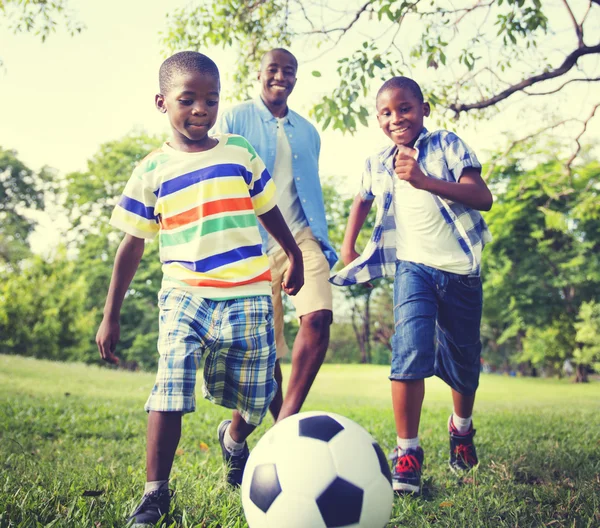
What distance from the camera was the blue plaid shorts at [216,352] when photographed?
2535 millimetres

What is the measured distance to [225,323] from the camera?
8.91 ft

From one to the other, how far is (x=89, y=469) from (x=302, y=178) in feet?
7.34

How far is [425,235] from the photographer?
3.62 m

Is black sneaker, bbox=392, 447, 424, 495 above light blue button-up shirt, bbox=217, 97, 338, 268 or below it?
below

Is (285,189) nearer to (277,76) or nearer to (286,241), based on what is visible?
(277,76)

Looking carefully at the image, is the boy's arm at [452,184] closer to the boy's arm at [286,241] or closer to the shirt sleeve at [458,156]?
the shirt sleeve at [458,156]

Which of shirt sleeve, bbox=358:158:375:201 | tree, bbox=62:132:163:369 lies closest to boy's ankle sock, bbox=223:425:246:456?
shirt sleeve, bbox=358:158:375:201

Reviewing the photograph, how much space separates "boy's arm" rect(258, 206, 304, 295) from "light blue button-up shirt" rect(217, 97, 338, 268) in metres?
0.71

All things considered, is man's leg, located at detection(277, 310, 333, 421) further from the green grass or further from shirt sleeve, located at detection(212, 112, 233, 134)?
shirt sleeve, located at detection(212, 112, 233, 134)

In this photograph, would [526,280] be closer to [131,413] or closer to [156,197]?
[131,413]

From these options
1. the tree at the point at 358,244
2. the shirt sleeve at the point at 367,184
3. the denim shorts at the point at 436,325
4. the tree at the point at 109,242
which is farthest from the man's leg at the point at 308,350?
the tree at the point at 109,242

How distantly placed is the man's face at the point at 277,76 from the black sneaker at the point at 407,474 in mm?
2462

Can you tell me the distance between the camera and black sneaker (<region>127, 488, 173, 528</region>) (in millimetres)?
2301

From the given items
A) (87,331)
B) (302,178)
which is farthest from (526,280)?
(302,178)
